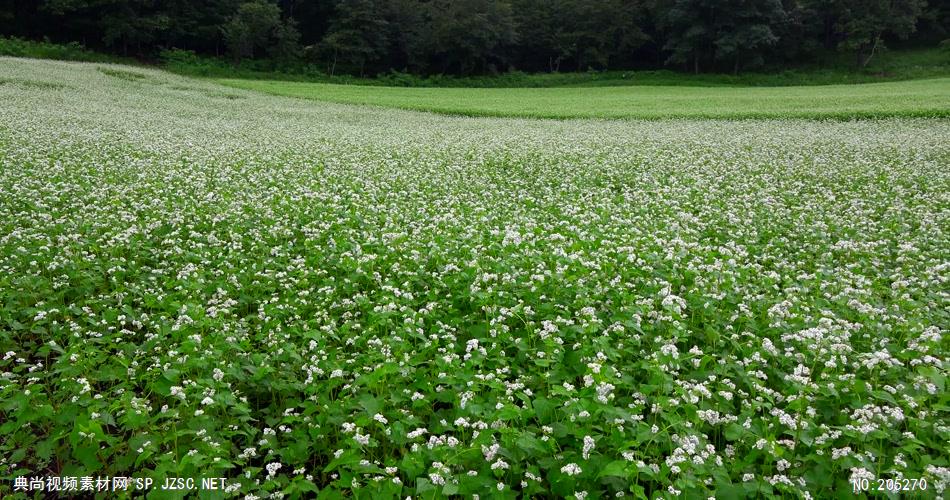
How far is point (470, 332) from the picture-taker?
19.0 ft

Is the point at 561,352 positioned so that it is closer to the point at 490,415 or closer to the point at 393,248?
the point at 490,415

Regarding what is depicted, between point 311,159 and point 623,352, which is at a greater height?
point 311,159

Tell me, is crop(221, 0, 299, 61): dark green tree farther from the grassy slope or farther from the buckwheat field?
the buckwheat field

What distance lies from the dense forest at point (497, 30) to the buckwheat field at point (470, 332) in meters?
61.0

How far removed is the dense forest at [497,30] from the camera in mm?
63969

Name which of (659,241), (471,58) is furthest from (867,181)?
(471,58)

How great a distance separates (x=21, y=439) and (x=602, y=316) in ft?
16.5

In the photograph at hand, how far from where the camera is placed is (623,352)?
522 centimetres

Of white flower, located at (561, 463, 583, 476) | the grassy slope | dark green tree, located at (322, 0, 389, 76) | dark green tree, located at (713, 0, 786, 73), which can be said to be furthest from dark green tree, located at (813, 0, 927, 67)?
white flower, located at (561, 463, 583, 476)

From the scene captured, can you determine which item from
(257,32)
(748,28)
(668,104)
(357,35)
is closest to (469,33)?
(357,35)

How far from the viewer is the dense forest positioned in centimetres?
6397

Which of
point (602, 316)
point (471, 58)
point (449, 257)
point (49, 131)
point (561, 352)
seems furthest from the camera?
point (471, 58)

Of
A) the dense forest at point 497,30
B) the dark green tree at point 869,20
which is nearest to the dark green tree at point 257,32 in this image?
the dense forest at point 497,30

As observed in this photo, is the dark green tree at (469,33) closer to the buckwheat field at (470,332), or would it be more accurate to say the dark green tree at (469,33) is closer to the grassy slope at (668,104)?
the grassy slope at (668,104)
